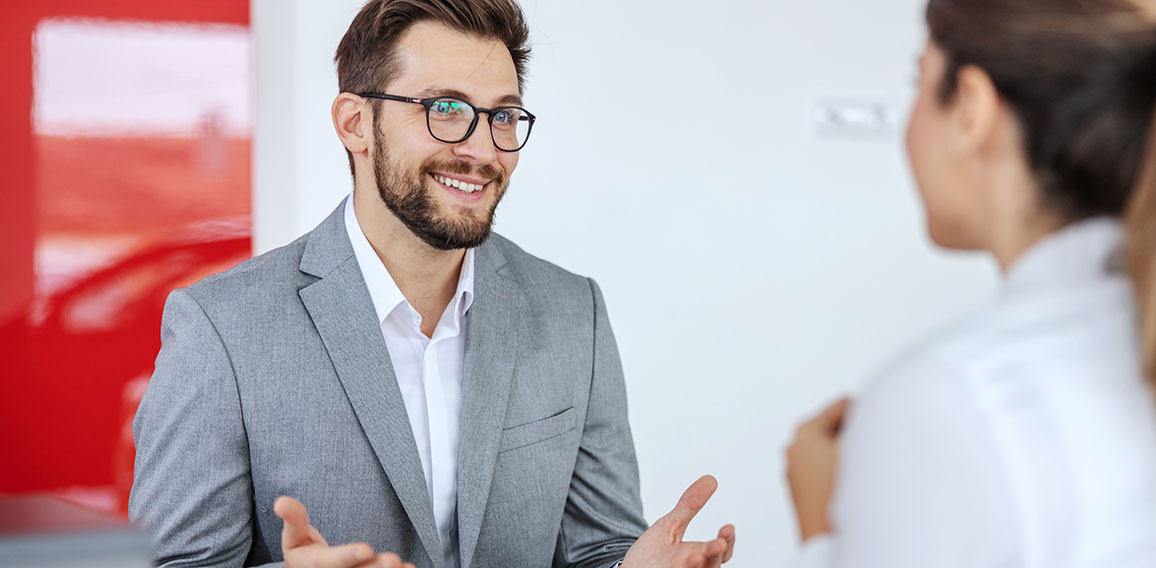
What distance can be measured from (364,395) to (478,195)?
0.41 m

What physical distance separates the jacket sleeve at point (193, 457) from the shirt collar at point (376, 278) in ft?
0.87

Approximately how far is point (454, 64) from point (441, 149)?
0.50 feet

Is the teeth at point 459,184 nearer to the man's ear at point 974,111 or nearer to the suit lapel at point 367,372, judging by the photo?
the suit lapel at point 367,372

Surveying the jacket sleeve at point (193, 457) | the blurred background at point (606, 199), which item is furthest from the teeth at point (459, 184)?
the blurred background at point (606, 199)

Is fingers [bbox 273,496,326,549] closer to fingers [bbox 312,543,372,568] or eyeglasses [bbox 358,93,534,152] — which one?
fingers [bbox 312,543,372,568]

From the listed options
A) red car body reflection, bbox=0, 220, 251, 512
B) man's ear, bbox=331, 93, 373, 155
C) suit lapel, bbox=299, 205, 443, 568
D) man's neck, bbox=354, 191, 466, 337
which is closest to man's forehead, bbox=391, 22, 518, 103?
man's ear, bbox=331, 93, 373, 155

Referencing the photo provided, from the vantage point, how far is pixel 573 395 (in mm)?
1972

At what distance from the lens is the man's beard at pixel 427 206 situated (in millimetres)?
1872

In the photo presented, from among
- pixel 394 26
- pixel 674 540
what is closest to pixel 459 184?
pixel 394 26

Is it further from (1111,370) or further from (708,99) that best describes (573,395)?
(708,99)

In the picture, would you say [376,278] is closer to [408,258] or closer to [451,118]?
[408,258]

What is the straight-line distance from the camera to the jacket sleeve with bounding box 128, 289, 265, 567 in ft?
5.30

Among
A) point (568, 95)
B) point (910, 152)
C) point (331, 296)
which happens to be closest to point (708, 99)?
point (568, 95)

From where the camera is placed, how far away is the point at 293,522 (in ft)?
4.36
